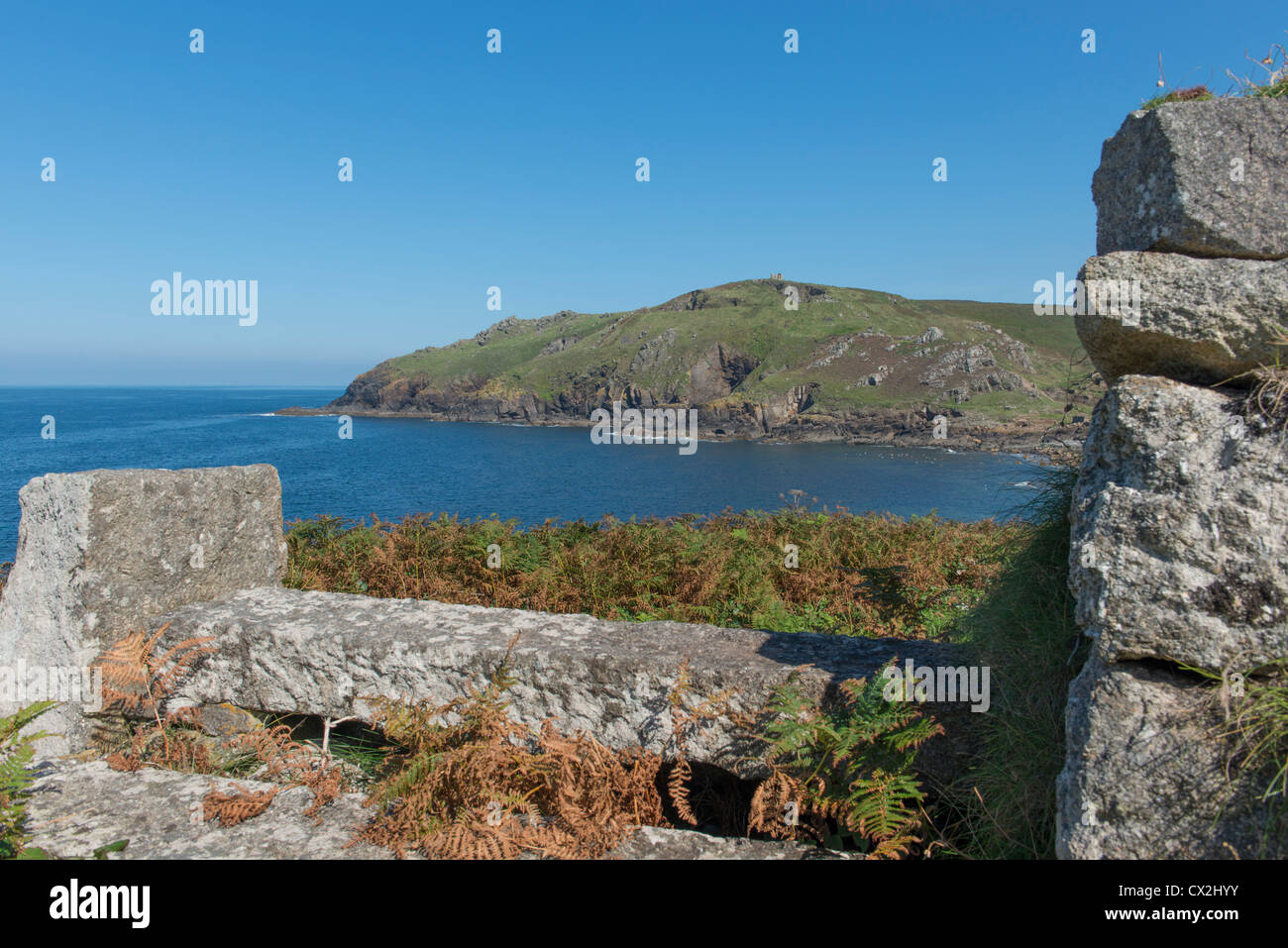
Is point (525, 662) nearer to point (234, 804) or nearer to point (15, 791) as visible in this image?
point (234, 804)

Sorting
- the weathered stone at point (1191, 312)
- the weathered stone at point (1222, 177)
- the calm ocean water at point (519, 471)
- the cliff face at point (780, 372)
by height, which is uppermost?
the cliff face at point (780, 372)

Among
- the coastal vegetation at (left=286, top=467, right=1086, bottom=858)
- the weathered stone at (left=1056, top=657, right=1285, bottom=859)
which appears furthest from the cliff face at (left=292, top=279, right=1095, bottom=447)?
the weathered stone at (left=1056, top=657, right=1285, bottom=859)

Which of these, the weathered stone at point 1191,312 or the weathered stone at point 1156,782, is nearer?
the weathered stone at point 1156,782

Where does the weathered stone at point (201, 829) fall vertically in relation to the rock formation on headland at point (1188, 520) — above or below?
below

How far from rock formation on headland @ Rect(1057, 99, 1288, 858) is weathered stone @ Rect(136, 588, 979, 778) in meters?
1.01

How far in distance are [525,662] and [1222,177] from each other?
431cm

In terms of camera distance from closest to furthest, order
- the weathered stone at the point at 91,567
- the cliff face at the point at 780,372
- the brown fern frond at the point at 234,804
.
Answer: the brown fern frond at the point at 234,804
the weathered stone at the point at 91,567
the cliff face at the point at 780,372

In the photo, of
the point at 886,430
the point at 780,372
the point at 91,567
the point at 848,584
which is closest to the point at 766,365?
the point at 780,372

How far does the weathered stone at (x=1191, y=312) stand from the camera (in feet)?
9.42

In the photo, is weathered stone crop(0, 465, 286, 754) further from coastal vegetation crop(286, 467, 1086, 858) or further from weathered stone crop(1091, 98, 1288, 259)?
weathered stone crop(1091, 98, 1288, 259)

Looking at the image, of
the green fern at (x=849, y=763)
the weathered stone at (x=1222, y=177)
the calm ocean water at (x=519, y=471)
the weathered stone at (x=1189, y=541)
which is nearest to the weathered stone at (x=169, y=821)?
the green fern at (x=849, y=763)

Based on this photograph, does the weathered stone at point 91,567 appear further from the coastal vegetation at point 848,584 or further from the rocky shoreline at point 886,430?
the rocky shoreline at point 886,430

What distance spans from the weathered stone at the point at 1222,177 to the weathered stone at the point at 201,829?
11.0 feet
